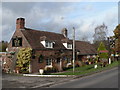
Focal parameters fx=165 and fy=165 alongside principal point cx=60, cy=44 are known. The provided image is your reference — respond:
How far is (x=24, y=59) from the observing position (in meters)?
26.1

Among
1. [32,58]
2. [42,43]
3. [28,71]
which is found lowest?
[28,71]

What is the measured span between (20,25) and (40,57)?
677 cm

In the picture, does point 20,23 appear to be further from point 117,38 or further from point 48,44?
point 117,38

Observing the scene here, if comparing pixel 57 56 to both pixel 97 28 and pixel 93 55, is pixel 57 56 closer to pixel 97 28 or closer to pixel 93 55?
pixel 93 55

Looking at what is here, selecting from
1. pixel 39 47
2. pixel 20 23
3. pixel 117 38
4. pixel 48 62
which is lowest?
pixel 48 62

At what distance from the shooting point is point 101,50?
1662 inches

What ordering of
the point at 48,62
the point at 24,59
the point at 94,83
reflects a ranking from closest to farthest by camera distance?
the point at 94,83
the point at 24,59
the point at 48,62

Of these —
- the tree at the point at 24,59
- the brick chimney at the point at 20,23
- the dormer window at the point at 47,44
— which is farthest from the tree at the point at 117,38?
the tree at the point at 24,59

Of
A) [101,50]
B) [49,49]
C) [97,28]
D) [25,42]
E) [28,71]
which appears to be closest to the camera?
[28,71]

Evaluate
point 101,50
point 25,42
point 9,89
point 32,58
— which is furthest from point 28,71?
point 101,50

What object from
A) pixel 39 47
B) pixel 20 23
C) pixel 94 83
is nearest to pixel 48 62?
pixel 39 47

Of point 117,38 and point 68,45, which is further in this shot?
point 117,38

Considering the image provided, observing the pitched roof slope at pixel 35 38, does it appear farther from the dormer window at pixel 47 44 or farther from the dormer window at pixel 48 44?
the dormer window at pixel 48 44

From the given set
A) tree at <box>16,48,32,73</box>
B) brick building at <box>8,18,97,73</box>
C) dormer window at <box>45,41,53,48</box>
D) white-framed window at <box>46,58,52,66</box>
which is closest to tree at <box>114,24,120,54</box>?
brick building at <box>8,18,97,73</box>
